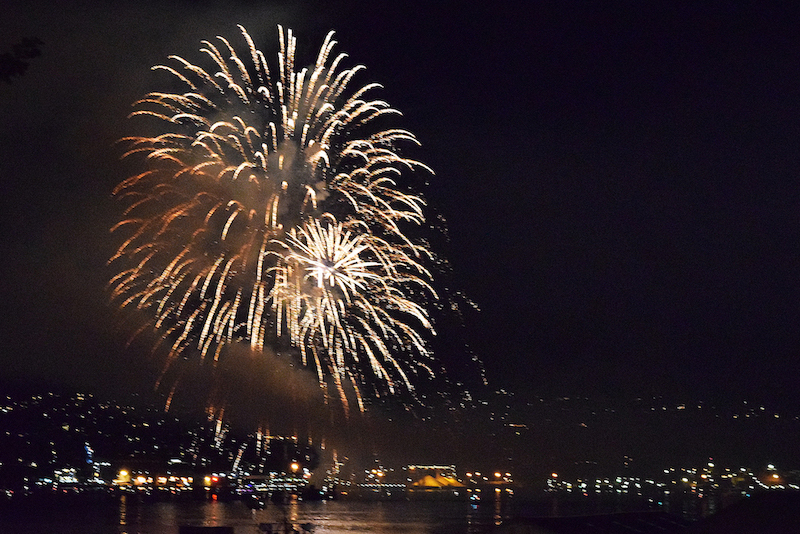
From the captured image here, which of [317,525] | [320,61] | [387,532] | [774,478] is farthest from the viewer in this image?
[774,478]

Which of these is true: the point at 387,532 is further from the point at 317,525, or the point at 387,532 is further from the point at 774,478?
the point at 774,478

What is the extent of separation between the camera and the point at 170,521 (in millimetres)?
50594

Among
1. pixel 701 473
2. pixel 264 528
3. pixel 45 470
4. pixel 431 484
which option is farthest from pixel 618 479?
pixel 264 528

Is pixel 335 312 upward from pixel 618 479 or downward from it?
upward

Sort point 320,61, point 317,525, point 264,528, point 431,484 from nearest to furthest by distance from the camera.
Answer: point 320,61 < point 264,528 < point 317,525 < point 431,484

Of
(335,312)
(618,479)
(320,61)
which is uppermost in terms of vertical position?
(320,61)

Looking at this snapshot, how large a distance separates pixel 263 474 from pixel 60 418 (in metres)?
45.5

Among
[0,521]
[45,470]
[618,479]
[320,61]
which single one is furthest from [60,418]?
[320,61]

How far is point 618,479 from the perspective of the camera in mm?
174250

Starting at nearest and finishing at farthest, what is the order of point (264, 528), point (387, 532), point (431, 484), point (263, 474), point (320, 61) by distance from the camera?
point (320, 61), point (264, 528), point (387, 532), point (431, 484), point (263, 474)

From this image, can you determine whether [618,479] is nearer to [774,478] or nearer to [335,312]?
[774,478]

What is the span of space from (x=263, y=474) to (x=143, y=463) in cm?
2308

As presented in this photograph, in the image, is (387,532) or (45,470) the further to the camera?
(45,470)

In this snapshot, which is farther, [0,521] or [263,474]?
[263,474]
